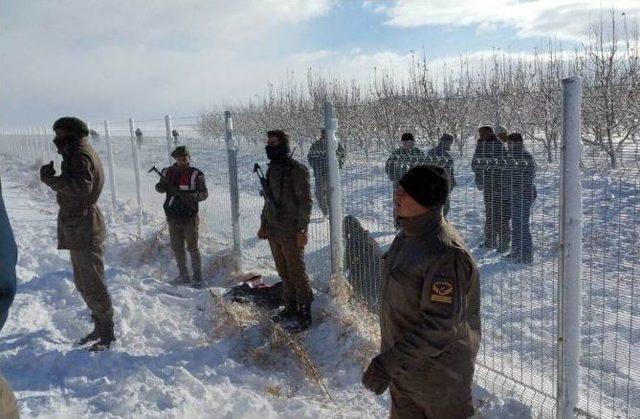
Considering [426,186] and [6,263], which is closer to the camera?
[6,263]

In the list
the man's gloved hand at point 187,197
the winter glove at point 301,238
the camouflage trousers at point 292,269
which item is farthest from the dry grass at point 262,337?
the man's gloved hand at point 187,197

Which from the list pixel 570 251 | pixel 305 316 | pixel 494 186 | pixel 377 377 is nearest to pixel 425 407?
pixel 377 377

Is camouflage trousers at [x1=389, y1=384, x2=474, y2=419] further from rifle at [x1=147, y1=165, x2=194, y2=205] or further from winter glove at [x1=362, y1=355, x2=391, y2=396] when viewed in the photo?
rifle at [x1=147, y1=165, x2=194, y2=205]

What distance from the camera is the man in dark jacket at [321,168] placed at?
533 centimetres

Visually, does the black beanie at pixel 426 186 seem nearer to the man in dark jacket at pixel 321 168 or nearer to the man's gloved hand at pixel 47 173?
the man in dark jacket at pixel 321 168

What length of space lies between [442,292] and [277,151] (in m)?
2.94

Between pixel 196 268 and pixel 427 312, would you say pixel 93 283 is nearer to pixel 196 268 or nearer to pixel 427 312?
pixel 196 268

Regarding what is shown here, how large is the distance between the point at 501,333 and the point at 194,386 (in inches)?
83.9

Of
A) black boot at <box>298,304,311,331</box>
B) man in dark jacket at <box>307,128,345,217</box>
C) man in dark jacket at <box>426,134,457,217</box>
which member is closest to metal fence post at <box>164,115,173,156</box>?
man in dark jacket at <box>307,128,345,217</box>

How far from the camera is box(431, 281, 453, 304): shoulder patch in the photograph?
7.38ft

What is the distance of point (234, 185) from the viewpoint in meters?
6.93

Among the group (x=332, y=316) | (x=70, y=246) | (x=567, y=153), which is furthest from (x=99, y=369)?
(x=567, y=153)

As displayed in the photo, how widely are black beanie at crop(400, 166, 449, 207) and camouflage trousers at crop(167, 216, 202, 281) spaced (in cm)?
449

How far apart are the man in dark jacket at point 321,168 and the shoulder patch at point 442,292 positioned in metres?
3.08
